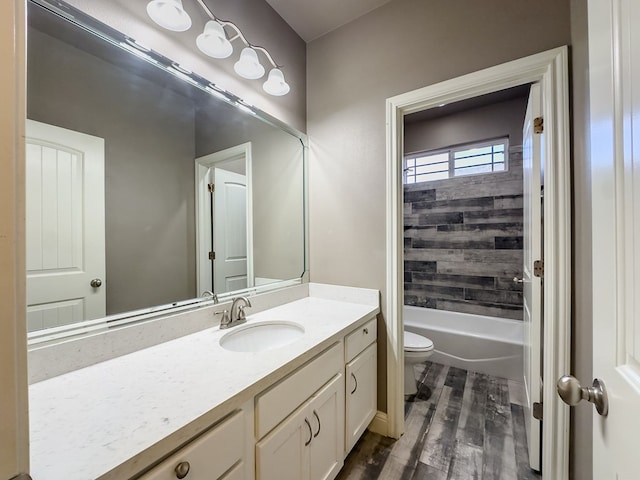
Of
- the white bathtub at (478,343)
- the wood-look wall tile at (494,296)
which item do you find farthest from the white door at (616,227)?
the wood-look wall tile at (494,296)

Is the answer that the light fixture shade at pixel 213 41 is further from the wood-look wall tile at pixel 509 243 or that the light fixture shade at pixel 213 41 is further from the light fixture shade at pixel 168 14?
the wood-look wall tile at pixel 509 243

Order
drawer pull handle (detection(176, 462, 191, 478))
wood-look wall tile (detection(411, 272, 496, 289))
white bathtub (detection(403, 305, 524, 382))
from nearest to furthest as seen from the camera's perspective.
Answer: drawer pull handle (detection(176, 462, 191, 478)) < white bathtub (detection(403, 305, 524, 382)) < wood-look wall tile (detection(411, 272, 496, 289))

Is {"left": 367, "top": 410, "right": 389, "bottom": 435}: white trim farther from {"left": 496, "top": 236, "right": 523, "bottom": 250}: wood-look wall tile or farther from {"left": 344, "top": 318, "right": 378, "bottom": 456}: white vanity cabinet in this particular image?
{"left": 496, "top": 236, "right": 523, "bottom": 250}: wood-look wall tile

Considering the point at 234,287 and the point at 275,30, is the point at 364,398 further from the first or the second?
the point at 275,30

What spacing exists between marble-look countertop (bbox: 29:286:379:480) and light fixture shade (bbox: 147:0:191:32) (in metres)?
1.31

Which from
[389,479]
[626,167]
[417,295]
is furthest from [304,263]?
[417,295]

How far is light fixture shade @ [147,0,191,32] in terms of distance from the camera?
1.06 metres

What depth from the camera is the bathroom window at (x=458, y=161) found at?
2.84 m

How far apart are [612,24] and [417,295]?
303cm

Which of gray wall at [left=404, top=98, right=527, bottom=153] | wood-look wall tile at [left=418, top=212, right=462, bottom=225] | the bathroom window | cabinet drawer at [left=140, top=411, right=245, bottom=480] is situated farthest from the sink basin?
gray wall at [left=404, top=98, right=527, bottom=153]

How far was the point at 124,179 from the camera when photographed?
1.07m

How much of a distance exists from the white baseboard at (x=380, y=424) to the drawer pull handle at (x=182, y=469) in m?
1.35

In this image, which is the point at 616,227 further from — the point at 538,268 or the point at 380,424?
the point at 380,424

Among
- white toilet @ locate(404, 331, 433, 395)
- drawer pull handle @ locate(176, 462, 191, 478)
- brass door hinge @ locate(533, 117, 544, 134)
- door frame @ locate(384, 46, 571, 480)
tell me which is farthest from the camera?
white toilet @ locate(404, 331, 433, 395)
